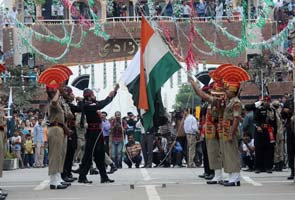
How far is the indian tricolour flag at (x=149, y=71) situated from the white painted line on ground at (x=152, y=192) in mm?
3490

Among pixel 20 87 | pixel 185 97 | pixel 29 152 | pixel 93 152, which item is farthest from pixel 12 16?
pixel 93 152

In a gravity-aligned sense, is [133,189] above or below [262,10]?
below

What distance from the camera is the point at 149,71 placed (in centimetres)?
2252

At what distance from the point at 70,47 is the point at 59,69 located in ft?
135

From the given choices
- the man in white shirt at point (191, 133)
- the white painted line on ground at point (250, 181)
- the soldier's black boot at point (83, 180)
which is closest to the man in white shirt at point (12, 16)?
the man in white shirt at point (191, 133)

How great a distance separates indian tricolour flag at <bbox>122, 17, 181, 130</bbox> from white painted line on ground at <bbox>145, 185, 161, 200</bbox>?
349cm

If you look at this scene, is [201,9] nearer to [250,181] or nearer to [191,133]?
[191,133]

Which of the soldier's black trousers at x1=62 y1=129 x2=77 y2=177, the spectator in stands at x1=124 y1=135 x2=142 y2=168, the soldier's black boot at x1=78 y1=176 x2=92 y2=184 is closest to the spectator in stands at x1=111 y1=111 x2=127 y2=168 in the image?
the spectator in stands at x1=124 y1=135 x2=142 y2=168

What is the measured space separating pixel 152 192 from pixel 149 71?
578 cm

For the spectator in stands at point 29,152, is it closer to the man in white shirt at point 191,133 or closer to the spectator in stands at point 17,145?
the spectator in stands at point 17,145

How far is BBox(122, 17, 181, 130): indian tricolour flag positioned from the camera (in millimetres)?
21984

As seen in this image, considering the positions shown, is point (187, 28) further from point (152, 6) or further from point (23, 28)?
point (23, 28)

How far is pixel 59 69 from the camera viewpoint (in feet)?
64.2

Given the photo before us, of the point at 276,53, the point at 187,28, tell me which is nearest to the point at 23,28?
the point at 187,28
